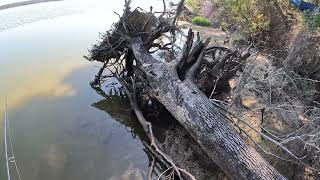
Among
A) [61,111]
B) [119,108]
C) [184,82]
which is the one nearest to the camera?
[184,82]

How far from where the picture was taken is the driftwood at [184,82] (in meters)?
4.73

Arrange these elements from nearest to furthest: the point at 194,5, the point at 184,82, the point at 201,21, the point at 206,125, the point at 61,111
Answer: the point at 206,125
the point at 184,82
the point at 61,111
the point at 201,21
the point at 194,5

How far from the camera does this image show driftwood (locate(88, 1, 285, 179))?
4.73m

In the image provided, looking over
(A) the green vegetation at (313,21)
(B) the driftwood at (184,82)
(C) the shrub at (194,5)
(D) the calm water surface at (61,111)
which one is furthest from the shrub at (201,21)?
(A) the green vegetation at (313,21)

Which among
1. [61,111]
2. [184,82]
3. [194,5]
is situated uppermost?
[184,82]

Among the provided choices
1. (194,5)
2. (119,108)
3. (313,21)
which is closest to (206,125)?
(119,108)

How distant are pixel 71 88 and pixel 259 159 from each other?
4.66m

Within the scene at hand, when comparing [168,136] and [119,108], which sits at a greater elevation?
[168,136]

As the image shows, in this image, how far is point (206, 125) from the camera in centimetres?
507

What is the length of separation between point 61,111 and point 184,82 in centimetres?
258

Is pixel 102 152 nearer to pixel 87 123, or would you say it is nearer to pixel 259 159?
pixel 87 123

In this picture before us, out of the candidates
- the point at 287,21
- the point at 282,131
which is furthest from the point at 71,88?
the point at 287,21

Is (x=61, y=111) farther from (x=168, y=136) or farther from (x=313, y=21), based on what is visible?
(x=313, y=21)

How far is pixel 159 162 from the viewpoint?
5.59 meters
